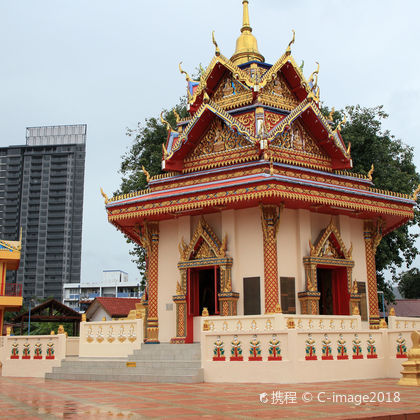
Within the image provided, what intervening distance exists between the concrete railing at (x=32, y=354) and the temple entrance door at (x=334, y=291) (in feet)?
26.2

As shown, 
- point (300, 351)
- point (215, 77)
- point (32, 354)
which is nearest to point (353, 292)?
point (300, 351)

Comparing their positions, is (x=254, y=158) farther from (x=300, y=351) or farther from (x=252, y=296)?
(x=300, y=351)

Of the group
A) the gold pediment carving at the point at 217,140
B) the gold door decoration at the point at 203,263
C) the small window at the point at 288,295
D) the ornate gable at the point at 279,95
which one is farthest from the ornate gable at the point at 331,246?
the ornate gable at the point at 279,95

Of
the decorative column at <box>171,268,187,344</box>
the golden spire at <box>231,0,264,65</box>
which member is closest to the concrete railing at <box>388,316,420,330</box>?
the decorative column at <box>171,268,187,344</box>

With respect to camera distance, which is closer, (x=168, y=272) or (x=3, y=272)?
(x=168, y=272)

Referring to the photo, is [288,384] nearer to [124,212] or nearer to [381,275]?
[124,212]

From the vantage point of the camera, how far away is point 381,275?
24.6 meters

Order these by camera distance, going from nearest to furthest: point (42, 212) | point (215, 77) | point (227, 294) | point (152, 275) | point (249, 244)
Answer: point (227, 294), point (249, 244), point (152, 275), point (215, 77), point (42, 212)

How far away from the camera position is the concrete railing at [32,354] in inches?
628

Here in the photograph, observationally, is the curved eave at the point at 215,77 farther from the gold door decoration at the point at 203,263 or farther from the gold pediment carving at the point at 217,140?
the gold door decoration at the point at 203,263

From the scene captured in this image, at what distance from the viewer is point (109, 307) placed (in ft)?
124

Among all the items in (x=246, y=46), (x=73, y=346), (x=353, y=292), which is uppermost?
(x=246, y=46)

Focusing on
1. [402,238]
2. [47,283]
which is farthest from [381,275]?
[47,283]

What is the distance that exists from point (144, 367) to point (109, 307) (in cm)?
2469
